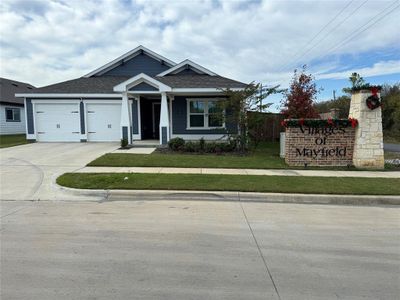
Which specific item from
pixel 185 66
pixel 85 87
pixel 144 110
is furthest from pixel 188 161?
pixel 85 87

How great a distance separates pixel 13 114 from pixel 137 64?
596 inches

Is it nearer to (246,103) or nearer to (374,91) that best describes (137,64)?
(246,103)

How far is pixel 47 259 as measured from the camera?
13.0 ft

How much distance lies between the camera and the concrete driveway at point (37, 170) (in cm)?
751

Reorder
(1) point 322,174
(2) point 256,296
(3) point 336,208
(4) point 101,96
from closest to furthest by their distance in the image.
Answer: (2) point 256,296 → (3) point 336,208 → (1) point 322,174 → (4) point 101,96

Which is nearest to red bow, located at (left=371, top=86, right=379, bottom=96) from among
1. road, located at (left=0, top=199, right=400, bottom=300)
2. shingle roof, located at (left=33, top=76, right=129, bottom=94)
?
road, located at (left=0, top=199, right=400, bottom=300)

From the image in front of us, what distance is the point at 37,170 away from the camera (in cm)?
1022

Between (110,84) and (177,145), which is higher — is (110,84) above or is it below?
above

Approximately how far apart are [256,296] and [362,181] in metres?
7.05

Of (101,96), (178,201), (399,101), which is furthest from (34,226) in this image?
(399,101)

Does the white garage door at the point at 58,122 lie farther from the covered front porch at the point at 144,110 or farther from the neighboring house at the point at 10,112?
the neighboring house at the point at 10,112

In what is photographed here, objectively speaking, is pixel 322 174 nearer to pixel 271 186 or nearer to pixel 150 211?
pixel 271 186

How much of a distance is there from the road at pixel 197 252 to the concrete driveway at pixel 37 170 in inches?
36.6

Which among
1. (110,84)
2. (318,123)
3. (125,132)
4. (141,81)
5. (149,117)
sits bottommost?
(125,132)
